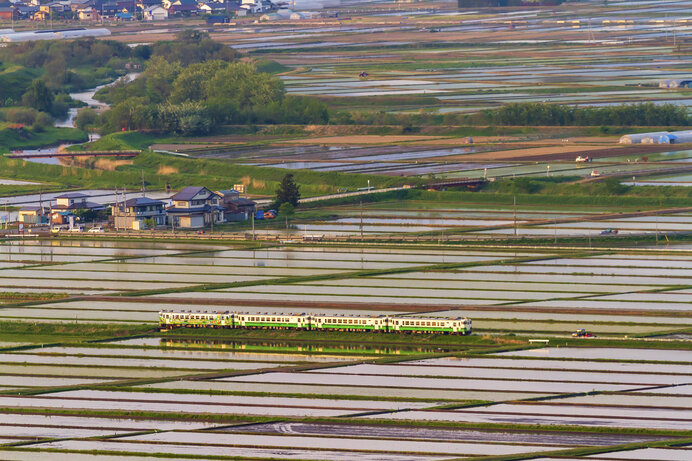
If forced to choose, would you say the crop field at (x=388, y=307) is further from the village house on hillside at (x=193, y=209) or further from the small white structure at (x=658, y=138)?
the village house on hillside at (x=193, y=209)

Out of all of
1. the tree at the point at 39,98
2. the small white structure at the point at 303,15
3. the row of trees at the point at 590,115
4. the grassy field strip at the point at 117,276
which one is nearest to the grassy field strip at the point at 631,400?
the grassy field strip at the point at 117,276

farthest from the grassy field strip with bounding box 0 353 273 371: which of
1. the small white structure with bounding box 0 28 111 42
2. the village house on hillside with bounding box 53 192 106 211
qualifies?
the small white structure with bounding box 0 28 111 42

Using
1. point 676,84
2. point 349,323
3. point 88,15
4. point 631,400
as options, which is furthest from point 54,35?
point 631,400

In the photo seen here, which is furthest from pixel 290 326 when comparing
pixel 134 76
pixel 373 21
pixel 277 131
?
pixel 373 21

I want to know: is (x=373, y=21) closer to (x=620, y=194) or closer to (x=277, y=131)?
(x=277, y=131)

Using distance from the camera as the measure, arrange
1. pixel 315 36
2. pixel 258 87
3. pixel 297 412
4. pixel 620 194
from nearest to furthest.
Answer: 1. pixel 297 412
2. pixel 620 194
3. pixel 258 87
4. pixel 315 36

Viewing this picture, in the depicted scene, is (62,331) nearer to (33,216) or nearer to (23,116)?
(33,216)

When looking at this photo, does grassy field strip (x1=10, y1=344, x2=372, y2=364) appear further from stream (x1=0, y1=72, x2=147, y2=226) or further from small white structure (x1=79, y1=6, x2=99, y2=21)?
small white structure (x1=79, y1=6, x2=99, y2=21)
